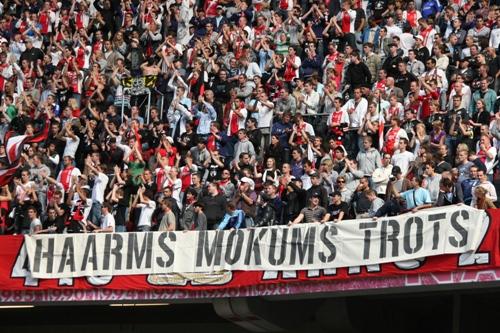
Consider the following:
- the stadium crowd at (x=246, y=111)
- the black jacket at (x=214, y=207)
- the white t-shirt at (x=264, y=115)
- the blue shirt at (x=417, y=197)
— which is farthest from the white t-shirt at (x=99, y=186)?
the blue shirt at (x=417, y=197)

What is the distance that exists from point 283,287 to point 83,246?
3.72m

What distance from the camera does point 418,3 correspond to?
30.2 meters

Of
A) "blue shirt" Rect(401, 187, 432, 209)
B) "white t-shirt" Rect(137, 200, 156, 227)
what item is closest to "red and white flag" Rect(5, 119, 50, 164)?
"white t-shirt" Rect(137, 200, 156, 227)

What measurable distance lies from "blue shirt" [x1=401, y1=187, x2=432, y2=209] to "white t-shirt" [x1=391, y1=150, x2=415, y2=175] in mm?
1681

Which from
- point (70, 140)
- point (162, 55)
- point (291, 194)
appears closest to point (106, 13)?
point (162, 55)

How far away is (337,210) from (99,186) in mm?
5575

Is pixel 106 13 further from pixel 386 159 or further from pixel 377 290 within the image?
pixel 377 290

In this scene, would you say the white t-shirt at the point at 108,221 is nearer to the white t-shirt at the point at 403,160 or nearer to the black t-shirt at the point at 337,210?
the black t-shirt at the point at 337,210

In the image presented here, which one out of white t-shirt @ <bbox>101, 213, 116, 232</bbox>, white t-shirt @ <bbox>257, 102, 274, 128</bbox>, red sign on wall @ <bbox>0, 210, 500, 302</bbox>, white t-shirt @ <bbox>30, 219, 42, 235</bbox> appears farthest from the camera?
white t-shirt @ <bbox>257, 102, 274, 128</bbox>

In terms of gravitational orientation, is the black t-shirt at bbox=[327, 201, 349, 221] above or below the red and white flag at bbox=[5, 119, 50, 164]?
below

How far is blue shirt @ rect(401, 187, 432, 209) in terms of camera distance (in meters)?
22.5

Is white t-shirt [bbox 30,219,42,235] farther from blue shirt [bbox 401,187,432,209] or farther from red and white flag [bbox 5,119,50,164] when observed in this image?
blue shirt [bbox 401,187,432,209]

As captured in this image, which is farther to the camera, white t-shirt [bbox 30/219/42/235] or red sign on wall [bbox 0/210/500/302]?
white t-shirt [bbox 30/219/42/235]

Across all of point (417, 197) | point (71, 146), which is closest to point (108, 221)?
point (71, 146)
